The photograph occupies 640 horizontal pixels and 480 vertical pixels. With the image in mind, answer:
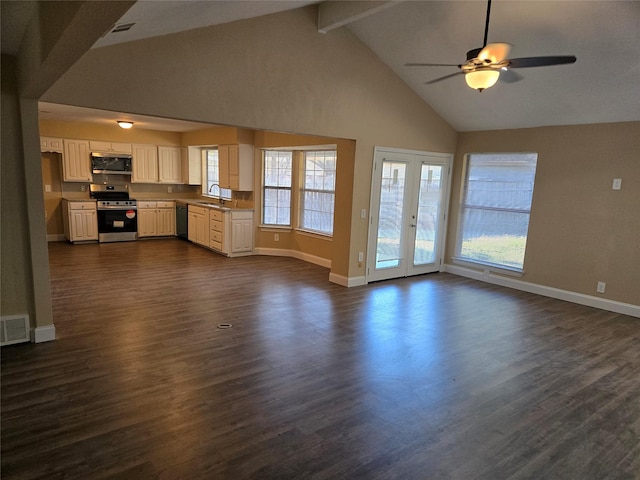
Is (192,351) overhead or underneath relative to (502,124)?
underneath

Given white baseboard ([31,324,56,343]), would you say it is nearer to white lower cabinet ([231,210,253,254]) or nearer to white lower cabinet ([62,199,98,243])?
white lower cabinet ([231,210,253,254])

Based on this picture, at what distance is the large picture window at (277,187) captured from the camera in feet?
24.8

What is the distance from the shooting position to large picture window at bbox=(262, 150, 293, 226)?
7.55 meters

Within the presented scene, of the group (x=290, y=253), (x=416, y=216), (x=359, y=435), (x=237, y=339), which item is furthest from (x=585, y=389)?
(x=290, y=253)

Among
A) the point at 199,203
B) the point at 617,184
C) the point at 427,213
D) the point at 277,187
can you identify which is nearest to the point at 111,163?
A: the point at 199,203

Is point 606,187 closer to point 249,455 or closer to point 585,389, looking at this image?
point 585,389

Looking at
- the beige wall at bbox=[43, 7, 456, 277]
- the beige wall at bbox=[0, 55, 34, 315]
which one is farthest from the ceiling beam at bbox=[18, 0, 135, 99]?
the beige wall at bbox=[43, 7, 456, 277]

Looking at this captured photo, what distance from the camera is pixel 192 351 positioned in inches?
139

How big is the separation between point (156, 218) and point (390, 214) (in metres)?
5.55

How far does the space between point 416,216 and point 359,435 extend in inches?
178

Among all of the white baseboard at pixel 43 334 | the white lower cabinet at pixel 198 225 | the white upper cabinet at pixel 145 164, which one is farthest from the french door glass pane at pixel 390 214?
the white upper cabinet at pixel 145 164

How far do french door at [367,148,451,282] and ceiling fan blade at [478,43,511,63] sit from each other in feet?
8.62

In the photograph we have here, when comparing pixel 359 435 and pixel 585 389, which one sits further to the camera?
pixel 585 389

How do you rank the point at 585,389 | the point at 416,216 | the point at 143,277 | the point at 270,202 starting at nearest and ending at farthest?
the point at 585,389 < the point at 143,277 < the point at 416,216 < the point at 270,202
